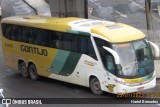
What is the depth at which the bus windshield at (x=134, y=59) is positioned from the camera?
1844 cm

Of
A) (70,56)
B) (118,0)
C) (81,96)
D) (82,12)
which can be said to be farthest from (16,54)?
(118,0)

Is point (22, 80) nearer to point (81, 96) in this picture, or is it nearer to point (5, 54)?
point (5, 54)

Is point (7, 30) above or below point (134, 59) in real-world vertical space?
below

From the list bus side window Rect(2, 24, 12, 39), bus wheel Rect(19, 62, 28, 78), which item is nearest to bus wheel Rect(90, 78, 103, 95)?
bus wheel Rect(19, 62, 28, 78)

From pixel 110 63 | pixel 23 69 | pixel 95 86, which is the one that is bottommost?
pixel 23 69

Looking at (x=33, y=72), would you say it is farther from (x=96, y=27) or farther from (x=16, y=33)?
(x=96, y=27)

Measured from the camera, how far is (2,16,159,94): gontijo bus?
60.6 ft

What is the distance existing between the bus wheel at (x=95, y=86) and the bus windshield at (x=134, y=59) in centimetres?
140

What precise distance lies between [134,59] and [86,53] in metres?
2.18

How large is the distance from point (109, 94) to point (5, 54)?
804cm

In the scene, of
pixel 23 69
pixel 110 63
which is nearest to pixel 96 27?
pixel 110 63

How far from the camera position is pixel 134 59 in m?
18.6

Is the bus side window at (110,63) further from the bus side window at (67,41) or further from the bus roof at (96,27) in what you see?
the bus side window at (67,41)

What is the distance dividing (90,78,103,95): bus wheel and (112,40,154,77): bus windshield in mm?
1401
